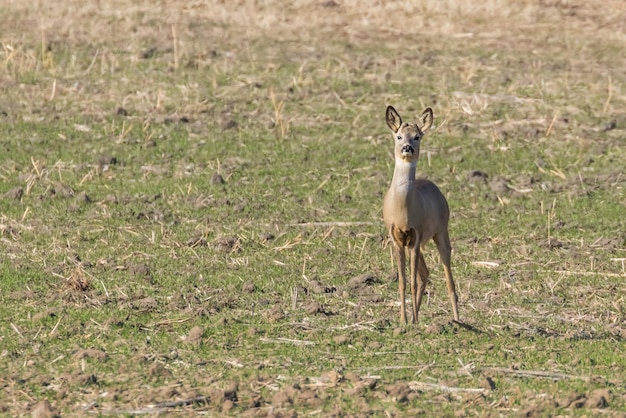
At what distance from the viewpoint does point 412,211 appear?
992 centimetres

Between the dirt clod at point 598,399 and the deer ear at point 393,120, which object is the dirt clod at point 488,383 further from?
the deer ear at point 393,120

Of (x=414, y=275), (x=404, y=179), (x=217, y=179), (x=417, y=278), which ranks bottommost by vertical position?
(x=217, y=179)

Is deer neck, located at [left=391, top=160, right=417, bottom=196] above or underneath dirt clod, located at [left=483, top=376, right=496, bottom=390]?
above

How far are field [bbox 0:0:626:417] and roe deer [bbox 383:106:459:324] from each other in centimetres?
43

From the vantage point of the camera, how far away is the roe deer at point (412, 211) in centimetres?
991

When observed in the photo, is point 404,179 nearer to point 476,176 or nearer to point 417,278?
point 417,278

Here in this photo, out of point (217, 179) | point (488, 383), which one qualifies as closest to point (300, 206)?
point (217, 179)

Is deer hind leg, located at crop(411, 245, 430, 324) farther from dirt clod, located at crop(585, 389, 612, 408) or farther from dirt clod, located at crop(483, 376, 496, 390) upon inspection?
dirt clod, located at crop(585, 389, 612, 408)

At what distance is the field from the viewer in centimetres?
930

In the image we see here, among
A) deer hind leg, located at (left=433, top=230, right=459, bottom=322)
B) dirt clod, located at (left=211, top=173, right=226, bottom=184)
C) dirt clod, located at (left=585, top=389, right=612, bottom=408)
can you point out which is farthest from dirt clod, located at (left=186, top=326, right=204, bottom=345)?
dirt clod, located at (left=211, top=173, right=226, bottom=184)

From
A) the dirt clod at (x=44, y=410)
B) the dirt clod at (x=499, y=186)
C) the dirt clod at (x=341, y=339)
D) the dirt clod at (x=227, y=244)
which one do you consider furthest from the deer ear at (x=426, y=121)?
the dirt clod at (x=499, y=186)

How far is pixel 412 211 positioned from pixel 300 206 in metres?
4.75

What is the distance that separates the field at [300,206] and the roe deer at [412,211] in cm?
43

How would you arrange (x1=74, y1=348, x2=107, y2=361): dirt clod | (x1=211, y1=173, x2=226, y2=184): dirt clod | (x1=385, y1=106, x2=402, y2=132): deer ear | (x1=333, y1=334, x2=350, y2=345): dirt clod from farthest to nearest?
(x1=211, y1=173, x2=226, y2=184): dirt clod
(x1=385, y1=106, x2=402, y2=132): deer ear
(x1=333, y1=334, x2=350, y2=345): dirt clod
(x1=74, y1=348, x2=107, y2=361): dirt clod
